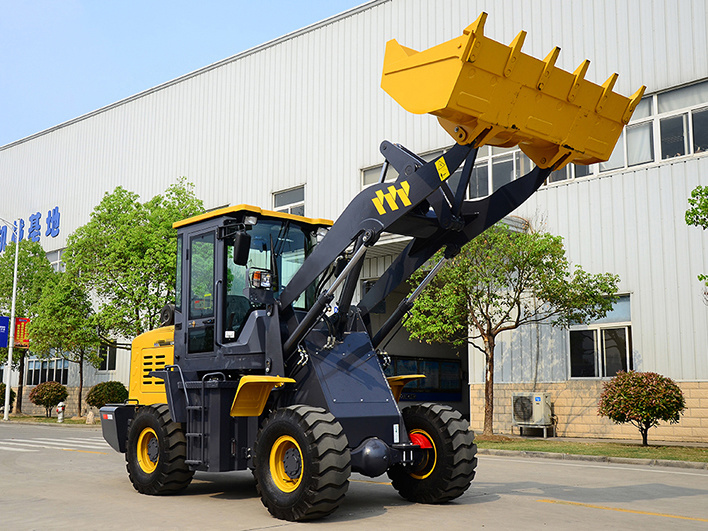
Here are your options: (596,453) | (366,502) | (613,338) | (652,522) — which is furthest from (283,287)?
(613,338)

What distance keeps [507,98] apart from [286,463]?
13.1 ft

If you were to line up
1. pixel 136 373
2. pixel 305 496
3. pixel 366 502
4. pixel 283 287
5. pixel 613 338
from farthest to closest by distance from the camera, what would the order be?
pixel 613 338 → pixel 136 373 → pixel 283 287 → pixel 366 502 → pixel 305 496

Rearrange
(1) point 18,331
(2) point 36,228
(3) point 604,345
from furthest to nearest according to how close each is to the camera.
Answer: (2) point 36,228 < (1) point 18,331 < (3) point 604,345

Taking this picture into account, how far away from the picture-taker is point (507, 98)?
6.89 metres

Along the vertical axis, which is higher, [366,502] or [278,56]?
[278,56]

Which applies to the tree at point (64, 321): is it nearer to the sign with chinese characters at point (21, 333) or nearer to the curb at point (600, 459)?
the sign with chinese characters at point (21, 333)

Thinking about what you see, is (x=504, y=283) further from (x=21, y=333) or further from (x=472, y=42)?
(x=21, y=333)

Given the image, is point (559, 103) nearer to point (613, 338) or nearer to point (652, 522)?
point (652, 522)

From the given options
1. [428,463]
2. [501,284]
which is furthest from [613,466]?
[428,463]

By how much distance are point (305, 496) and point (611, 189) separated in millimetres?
16385

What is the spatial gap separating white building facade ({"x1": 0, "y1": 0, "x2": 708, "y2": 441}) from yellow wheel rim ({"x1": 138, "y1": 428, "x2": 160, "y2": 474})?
14.2 m

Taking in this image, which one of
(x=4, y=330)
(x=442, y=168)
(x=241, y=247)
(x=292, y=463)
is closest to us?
(x=442, y=168)

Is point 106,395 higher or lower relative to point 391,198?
lower

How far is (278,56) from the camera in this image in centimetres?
3070
